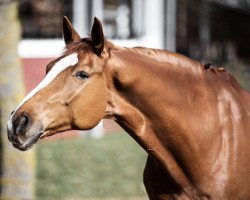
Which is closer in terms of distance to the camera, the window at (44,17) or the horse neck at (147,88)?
the horse neck at (147,88)

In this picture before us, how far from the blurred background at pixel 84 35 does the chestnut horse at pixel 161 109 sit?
12.8ft

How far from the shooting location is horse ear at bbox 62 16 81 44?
187 inches

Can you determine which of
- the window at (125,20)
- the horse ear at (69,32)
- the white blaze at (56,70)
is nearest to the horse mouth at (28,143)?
the white blaze at (56,70)

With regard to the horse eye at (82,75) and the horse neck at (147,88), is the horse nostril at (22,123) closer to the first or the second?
the horse eye at (82,75)

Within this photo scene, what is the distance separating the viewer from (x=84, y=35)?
13867 mm

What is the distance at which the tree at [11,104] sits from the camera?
8.40 metres

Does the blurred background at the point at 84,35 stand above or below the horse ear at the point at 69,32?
below

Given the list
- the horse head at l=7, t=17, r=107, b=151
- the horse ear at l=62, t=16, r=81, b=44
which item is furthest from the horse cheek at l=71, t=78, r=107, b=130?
the horse ear at l=62, t=16, r=81, b=44

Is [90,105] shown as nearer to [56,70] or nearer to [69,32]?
[56,70]

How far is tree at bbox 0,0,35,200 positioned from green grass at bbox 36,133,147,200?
4.35ft

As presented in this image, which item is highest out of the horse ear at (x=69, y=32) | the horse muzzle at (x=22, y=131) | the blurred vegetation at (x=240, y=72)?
the horse ear at (x=69, y=32)

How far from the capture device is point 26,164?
8.39 meters

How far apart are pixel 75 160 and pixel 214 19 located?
12424 mm

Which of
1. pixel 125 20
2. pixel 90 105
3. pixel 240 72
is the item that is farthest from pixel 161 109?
pixel 240 72
